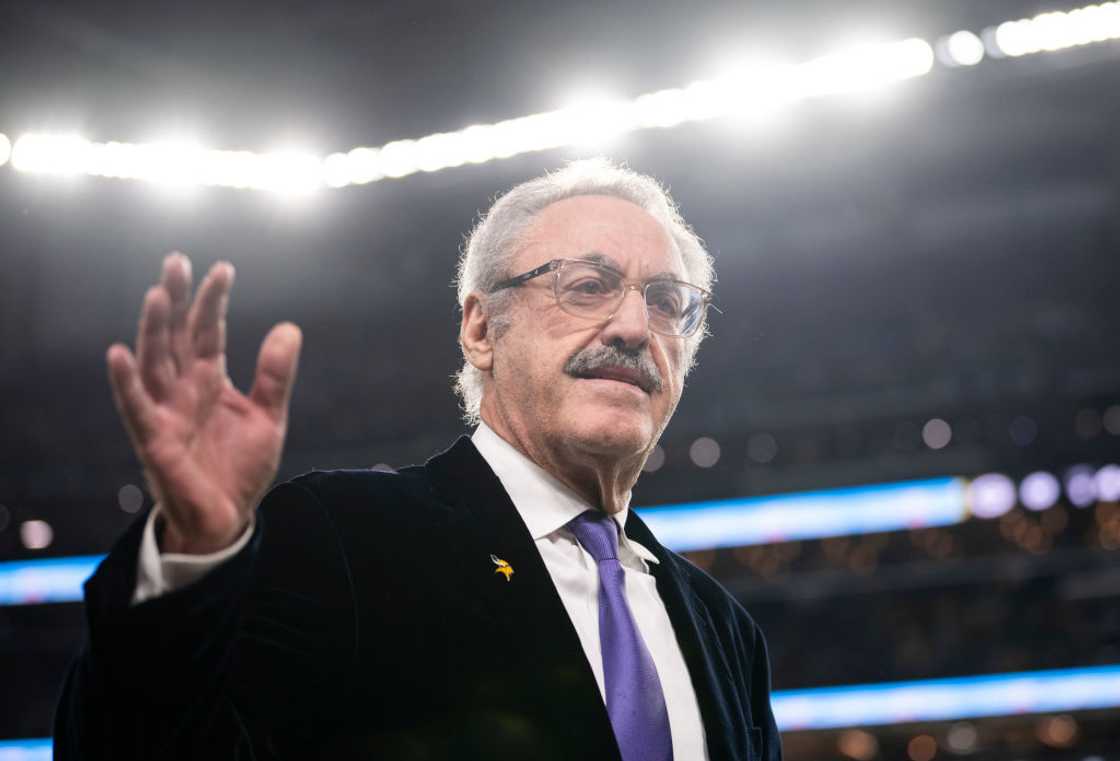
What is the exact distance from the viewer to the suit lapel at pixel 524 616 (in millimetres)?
1194

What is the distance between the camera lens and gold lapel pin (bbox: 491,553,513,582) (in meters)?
1.30

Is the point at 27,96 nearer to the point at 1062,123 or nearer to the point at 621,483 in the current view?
the point at 621,483

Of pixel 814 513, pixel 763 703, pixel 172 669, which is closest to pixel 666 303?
pixel 763 703

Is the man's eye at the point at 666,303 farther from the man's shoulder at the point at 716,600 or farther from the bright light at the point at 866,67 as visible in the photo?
the bright light at the point at 866,67

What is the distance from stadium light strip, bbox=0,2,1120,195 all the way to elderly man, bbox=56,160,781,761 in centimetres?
262

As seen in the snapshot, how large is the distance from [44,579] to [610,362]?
7285 millimetres

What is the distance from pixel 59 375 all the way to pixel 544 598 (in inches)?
262

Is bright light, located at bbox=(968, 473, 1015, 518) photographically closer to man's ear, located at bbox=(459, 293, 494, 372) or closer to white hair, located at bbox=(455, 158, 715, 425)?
white hair, located at bbox=(455, 158, 715, 425)

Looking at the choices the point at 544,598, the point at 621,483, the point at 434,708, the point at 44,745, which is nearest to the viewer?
the point at 434,708

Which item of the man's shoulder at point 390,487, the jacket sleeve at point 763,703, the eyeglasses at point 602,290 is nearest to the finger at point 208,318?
the man's shoulder at point 390,487

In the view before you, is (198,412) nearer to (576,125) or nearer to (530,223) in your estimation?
(530,223)

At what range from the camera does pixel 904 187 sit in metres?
5.37

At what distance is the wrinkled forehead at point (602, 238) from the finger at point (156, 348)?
80 cm

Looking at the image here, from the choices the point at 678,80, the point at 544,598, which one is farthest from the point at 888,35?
the point at 544,598
